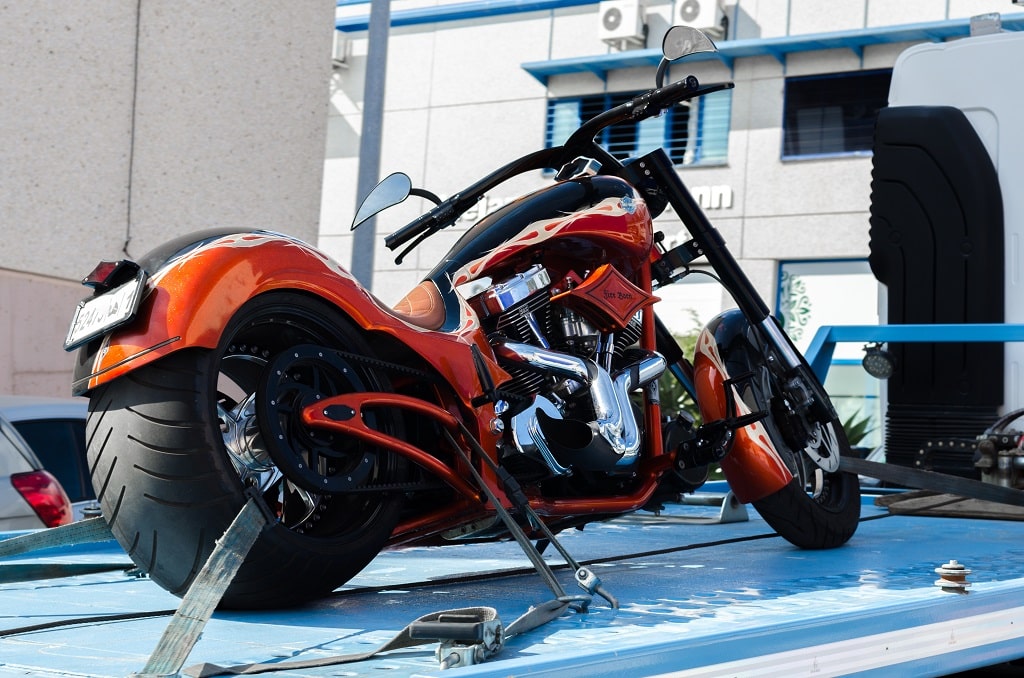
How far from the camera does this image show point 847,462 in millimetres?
4340

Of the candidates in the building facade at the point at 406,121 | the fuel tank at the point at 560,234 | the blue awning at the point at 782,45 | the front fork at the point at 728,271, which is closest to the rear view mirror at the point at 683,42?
the front fork at the point at 728,271

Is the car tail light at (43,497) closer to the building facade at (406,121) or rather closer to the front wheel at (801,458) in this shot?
the front wheel at (801,458)

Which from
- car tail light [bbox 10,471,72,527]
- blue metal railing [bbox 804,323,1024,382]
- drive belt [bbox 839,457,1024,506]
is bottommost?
car tail light [bbox 10,471,72,527]

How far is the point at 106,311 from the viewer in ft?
8.34

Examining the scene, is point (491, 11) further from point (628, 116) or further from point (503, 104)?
point (628, 116)

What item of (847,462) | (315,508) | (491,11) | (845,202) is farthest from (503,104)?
(315,508)

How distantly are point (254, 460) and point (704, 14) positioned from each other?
17264 mm

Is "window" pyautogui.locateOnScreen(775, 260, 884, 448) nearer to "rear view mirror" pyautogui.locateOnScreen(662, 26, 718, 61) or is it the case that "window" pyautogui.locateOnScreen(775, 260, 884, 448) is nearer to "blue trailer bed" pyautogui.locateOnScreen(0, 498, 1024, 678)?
"blue trailer bed" pyautogui.locateOnScreen(0, 498, 1024, 678)

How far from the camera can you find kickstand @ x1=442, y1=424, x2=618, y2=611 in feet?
8.72

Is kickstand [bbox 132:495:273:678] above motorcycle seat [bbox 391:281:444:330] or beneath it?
beneath

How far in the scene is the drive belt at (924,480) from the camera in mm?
4285

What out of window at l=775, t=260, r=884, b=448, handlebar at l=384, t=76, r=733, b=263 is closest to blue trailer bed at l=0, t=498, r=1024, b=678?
handlebar at l=384, t=76, r=733, b=263

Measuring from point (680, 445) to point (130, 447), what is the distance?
162 centimetres

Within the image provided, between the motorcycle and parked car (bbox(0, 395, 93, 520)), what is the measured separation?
3111 mm
